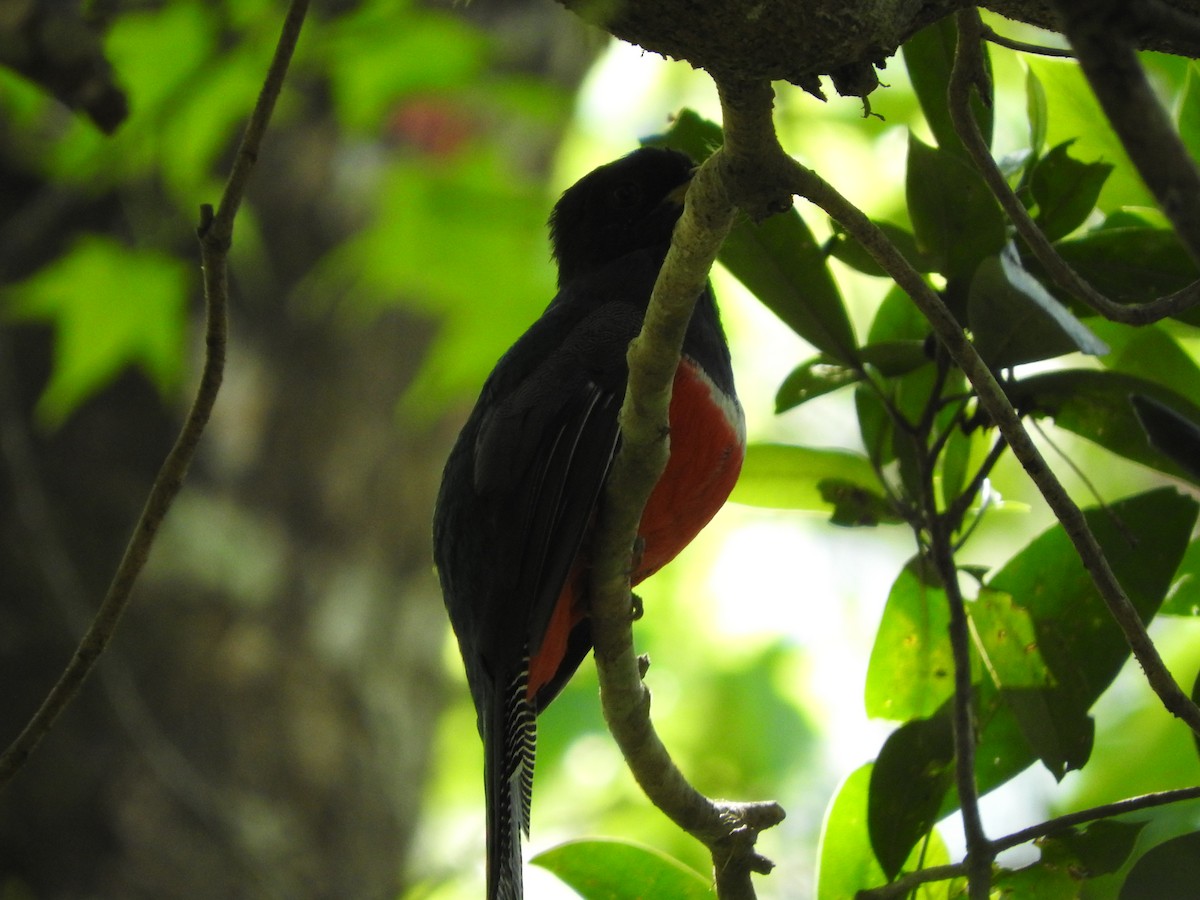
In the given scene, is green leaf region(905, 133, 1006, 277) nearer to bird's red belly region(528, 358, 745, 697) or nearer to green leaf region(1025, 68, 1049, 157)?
green leaf region(1025, 68, 1049, 157)

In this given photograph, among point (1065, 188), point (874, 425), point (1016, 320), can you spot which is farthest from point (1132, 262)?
point (874, 425)

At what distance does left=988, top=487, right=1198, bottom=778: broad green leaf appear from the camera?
6.26ft

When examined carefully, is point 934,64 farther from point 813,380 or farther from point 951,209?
point 813,380

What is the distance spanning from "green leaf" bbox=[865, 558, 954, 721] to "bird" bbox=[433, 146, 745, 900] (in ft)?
1.33

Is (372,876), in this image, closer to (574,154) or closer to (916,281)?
(916,281)

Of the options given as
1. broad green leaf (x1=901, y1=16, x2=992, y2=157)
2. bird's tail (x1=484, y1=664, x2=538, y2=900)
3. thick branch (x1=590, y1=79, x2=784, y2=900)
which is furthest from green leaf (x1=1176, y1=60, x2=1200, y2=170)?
bird's tail (x1=484, y1=664, x2=538, y2=900)

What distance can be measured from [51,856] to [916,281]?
11.2ft

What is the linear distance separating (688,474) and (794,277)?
0.46 metres

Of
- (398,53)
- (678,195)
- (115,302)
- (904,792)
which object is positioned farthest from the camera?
(115,302)

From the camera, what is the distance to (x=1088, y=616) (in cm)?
195

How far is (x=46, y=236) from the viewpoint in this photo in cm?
436

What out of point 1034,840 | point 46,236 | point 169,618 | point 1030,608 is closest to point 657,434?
point 1030,608

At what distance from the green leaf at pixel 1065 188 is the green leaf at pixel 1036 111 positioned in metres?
0.07

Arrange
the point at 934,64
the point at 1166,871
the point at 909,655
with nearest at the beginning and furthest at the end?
the point at 1166,871
the point at 934,64
the point at 909,655
